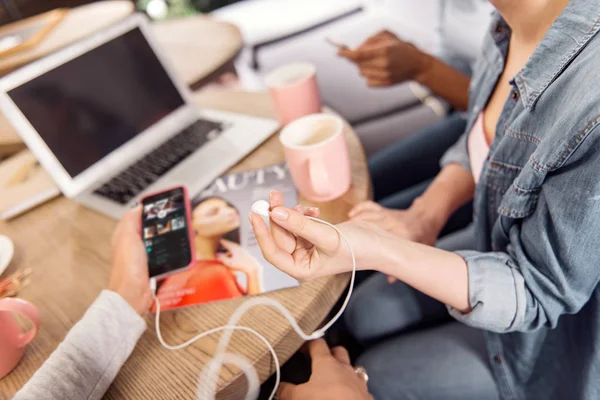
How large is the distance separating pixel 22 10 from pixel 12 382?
2761mm

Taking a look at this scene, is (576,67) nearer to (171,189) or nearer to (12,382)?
(171,189)

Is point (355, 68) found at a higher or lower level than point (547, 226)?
lower

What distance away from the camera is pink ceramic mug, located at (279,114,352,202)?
0.59m

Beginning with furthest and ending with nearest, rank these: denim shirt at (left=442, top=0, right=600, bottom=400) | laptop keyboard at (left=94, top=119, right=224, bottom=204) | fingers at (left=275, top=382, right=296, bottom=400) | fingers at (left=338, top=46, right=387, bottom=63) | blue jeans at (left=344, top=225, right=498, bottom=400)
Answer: fingers at (left=338, top=46, right=387, bottom=63) < laptop keyboard at (left=94, top=119, right=224, bottom=204) < blue jeans at (left=344, top=225, right=498, bottom=400) < fingers at (left=275, top=382, right=296, bottom=400) < denim shirt at (left=442, top=0, right=600, bottom=400)

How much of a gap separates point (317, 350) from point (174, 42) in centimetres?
130

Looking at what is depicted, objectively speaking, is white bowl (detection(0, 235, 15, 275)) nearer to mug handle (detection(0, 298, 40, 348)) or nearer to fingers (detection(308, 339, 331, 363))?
mug handle (detection(0, 298, 40, 348))

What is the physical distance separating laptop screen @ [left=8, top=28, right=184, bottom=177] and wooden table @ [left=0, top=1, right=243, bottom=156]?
261 mm

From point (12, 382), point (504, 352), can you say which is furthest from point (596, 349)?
point (12, 382)

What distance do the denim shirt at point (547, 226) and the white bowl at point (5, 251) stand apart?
722mm

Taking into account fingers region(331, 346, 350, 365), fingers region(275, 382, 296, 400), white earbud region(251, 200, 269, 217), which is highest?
white earbud region(251, 200, 269, 217)

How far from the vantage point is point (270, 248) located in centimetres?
46

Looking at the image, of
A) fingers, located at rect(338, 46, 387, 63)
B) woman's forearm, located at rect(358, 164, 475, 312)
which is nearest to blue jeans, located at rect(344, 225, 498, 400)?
woman's forearm, located at rect(358, 164, 475, 312)

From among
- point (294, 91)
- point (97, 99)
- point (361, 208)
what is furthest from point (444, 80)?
point (97, 99)

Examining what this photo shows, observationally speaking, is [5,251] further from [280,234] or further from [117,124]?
[280,234]
